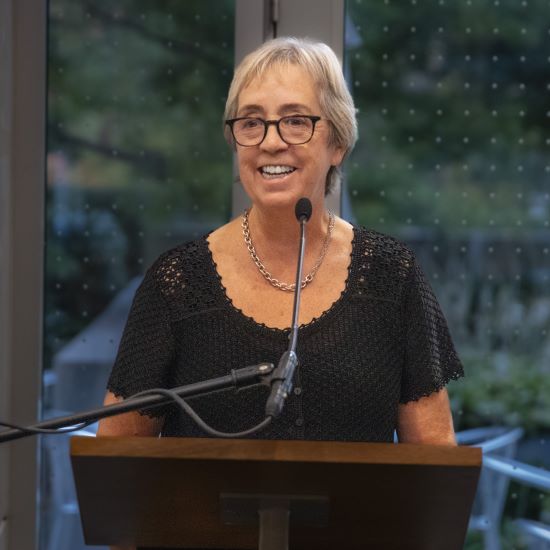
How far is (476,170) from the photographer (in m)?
2.76

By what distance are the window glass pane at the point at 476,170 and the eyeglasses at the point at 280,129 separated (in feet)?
3.13

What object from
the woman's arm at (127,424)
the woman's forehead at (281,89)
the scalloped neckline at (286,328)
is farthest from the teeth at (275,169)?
the woman's arm at (127,424)

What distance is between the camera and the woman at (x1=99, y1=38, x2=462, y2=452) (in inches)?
72.7

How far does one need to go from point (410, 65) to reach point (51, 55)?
1057 millimetres

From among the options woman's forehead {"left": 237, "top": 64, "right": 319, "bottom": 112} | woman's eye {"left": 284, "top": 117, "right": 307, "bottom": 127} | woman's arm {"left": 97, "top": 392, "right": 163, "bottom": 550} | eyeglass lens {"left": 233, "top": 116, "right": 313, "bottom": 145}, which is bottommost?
woman's arm {"left": 97, "top": 392, "right": 163, "bottom": 550}

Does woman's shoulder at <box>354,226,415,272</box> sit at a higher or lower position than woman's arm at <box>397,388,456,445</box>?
higher

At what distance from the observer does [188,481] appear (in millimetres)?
1277

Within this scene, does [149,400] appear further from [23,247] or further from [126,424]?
[23,247]

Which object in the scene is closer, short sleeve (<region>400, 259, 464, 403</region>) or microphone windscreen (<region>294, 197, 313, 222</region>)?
microphone windscreen (<region>294, 197, 313, 222</region>)

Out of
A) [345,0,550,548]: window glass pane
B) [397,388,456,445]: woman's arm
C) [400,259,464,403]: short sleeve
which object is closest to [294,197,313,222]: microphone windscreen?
[400,259,464,403]: short sleeve

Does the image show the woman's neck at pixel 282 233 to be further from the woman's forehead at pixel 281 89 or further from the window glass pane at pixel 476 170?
the window glass pane at pixel 476 170

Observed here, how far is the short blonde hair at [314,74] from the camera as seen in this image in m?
1.87

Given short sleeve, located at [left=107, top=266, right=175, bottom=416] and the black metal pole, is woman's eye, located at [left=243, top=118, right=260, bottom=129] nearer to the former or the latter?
short sleeve, located at [left=107, top=266, right=175, bottom=416]

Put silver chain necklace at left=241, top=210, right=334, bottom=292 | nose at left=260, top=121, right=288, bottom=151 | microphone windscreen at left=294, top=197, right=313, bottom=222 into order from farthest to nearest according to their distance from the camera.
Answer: silver chain necklace at left=241, top=210, right=334, bottom=292
nose at left=260, top=121, right=288, bottom=151
microphone windscreen at left=294, top=197, right=313, bottom=222
